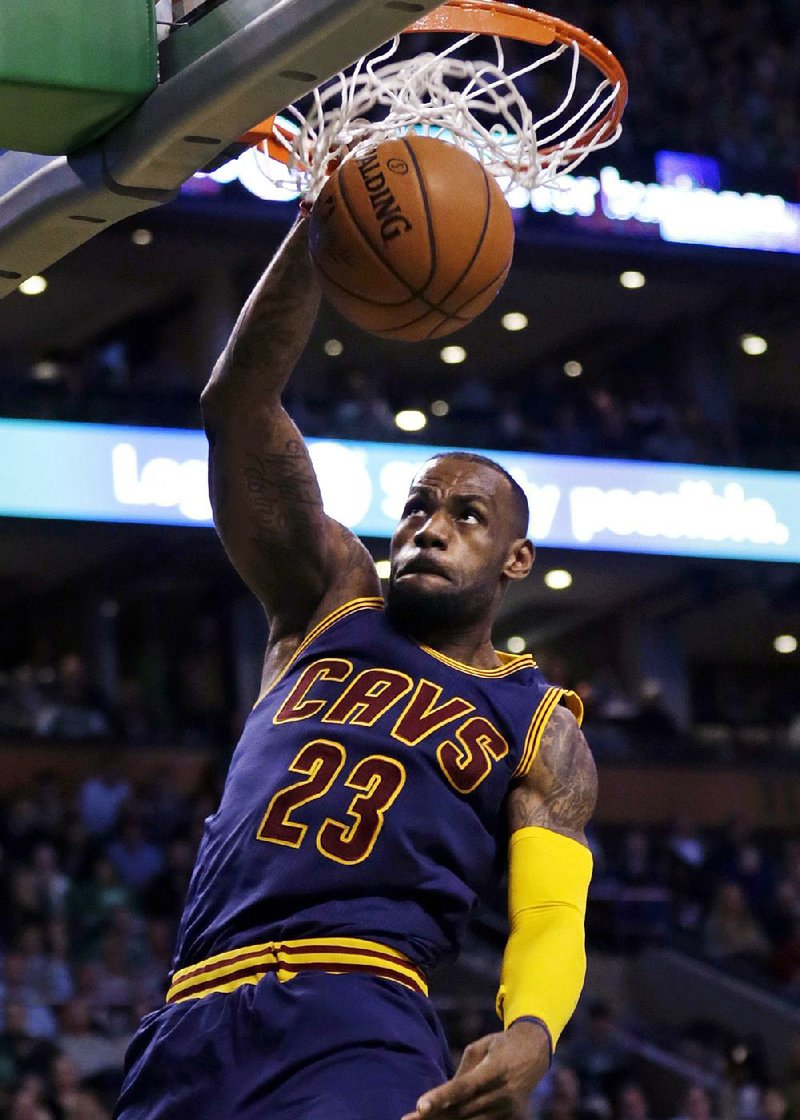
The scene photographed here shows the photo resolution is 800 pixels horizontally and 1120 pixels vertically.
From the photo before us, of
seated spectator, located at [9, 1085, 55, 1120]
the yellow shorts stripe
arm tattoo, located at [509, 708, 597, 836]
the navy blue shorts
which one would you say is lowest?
seated spectator, located at [9, 1085, 55, 1120]

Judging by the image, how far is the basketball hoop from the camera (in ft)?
12.4

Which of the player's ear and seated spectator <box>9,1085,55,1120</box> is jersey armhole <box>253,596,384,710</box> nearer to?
the player's ear

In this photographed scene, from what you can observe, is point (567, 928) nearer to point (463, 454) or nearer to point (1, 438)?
point (463, 454)

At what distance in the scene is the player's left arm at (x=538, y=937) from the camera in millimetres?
2988

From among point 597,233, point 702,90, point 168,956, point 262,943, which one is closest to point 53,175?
point 262,943

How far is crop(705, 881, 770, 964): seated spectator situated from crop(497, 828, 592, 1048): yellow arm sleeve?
1056 cm

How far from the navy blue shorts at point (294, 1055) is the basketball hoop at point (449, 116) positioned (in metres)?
1.52

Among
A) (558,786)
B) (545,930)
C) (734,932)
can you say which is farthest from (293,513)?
(734,932)

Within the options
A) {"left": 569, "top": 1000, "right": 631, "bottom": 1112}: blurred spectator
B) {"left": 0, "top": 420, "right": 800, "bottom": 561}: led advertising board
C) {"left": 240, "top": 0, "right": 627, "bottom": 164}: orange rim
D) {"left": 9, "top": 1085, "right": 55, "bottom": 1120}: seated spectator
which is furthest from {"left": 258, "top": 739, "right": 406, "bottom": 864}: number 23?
{"left": 0, "top": 420, "right": 800, "bottom": 561}: led advertising board

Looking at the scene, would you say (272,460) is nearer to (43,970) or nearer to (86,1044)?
(86,1044)

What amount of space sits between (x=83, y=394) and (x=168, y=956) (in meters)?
4.81

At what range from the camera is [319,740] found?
3506mm

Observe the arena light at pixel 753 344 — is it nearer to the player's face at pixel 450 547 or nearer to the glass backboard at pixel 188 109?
the player's face at pixel 450 547

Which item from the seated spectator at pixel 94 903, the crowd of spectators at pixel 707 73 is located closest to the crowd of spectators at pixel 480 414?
the crowd of spectators at pixel 707 73
